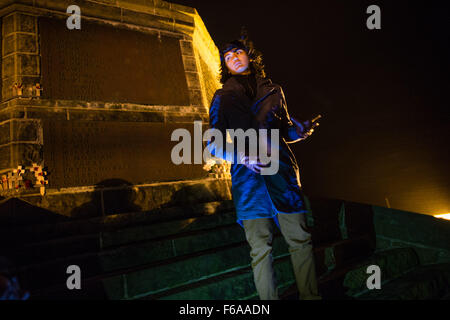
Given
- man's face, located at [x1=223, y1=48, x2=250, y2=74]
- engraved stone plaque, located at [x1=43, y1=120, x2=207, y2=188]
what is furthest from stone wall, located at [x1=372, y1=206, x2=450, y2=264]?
engraved stone plaque, located at [x1=43, y1=120, x2=207, y2=188]

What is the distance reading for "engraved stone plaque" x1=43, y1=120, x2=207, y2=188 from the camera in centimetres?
451

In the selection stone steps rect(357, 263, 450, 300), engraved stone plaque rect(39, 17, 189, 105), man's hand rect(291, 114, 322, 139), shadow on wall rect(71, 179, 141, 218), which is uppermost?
engraved stone plaque rect(39, 17, 189, 105)

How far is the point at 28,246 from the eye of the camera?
2695 millimetres

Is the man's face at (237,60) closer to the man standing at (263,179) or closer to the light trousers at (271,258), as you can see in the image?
the man standing at (263,179)

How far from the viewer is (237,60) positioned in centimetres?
255

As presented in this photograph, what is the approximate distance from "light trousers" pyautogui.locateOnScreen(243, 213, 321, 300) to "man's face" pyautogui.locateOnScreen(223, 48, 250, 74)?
1563 millimetres

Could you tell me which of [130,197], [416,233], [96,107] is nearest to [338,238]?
[416,233]

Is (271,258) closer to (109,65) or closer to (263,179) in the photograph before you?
(263,179)

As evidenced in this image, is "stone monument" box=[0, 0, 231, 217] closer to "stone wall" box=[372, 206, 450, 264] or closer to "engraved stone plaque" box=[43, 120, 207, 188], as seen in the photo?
"engraved stone plaque" box=[43, 120, 207, 188]

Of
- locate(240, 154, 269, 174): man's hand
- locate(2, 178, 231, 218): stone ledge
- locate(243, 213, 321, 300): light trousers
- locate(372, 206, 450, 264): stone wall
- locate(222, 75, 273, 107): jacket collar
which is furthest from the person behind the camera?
locate(2, 178, 231, 218): stone ledge

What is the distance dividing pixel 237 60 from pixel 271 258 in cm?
197

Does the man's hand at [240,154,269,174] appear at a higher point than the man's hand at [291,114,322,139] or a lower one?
lower

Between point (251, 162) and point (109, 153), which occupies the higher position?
point (109, 153)

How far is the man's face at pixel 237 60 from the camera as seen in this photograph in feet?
8.38
